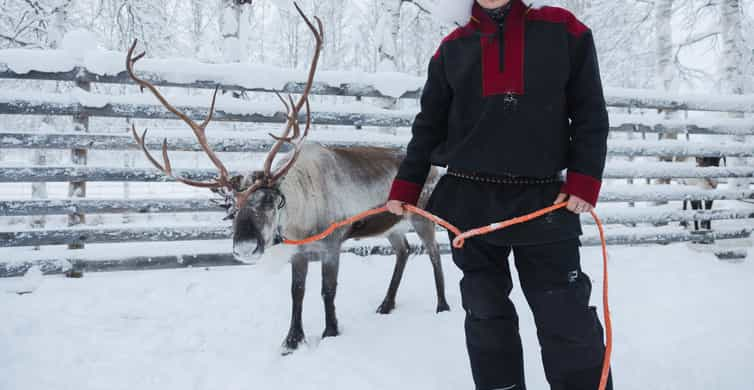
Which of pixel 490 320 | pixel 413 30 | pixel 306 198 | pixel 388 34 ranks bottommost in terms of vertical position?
pixel 490 320

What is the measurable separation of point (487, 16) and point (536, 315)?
3.49ft

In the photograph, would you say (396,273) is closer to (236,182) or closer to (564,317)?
(236,182)

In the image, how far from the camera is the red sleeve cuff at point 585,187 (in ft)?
4.77

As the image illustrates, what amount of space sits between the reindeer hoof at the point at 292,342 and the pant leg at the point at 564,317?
1.40 meters

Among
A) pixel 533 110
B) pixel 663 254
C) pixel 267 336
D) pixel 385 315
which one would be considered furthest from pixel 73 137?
pixel 663 254

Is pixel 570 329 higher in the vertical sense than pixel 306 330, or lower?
higher

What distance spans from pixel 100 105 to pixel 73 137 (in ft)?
1.06

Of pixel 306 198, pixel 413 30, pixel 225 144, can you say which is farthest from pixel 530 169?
pixel 413 30

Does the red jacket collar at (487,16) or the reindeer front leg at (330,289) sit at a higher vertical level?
the red jacket collar at (487,16)

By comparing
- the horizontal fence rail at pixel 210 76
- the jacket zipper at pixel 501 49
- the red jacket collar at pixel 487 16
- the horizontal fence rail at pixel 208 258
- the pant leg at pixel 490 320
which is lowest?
the horizontal fence rail at pixel 208 258

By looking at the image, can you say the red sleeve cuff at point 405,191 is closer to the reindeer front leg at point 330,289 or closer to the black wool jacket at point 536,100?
the black wool jacket at point 536,100

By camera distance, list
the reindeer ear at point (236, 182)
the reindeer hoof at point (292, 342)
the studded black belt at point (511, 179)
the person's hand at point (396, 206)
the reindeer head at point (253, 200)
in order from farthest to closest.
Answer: the reindeer hoof at point (292, 342) → the reindeer ear at point (236, 182) → the reindeer head at point (253, 200) → the person's hand at point (396, 206) → the studded black belt at point (511, 179)

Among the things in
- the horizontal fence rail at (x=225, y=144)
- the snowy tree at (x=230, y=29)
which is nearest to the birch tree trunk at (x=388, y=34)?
the snowy tree at (x=230, y=29)

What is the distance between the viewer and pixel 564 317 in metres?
1.46
